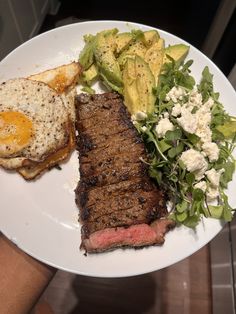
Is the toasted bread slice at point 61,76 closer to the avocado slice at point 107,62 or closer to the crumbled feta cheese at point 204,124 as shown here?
the avocado slice at point 107,62

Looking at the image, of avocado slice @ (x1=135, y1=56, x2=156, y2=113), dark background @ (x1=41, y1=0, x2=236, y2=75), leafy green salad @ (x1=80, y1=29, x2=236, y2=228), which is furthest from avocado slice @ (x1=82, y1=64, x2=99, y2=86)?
dark background @ (x1=41, y1=0, x2=236, y2=75)

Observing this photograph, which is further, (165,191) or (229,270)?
(229,270)

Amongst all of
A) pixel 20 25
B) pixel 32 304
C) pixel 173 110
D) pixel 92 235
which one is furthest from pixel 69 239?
pixel 20 25

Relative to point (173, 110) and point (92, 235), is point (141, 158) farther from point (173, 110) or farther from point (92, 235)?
point (92, 235)

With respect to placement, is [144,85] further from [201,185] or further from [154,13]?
[154,13]

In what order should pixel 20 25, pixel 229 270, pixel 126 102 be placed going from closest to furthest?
pixel 126 102 → pixel 229 270 → pixel 20 25

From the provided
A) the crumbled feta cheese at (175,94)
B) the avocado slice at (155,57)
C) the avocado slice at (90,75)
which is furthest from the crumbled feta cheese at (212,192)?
the avocado slice at (90,75)

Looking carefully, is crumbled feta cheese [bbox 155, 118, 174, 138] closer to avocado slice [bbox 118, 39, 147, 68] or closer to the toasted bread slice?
avocado slice [bbox 118, 39, 147, 68]
